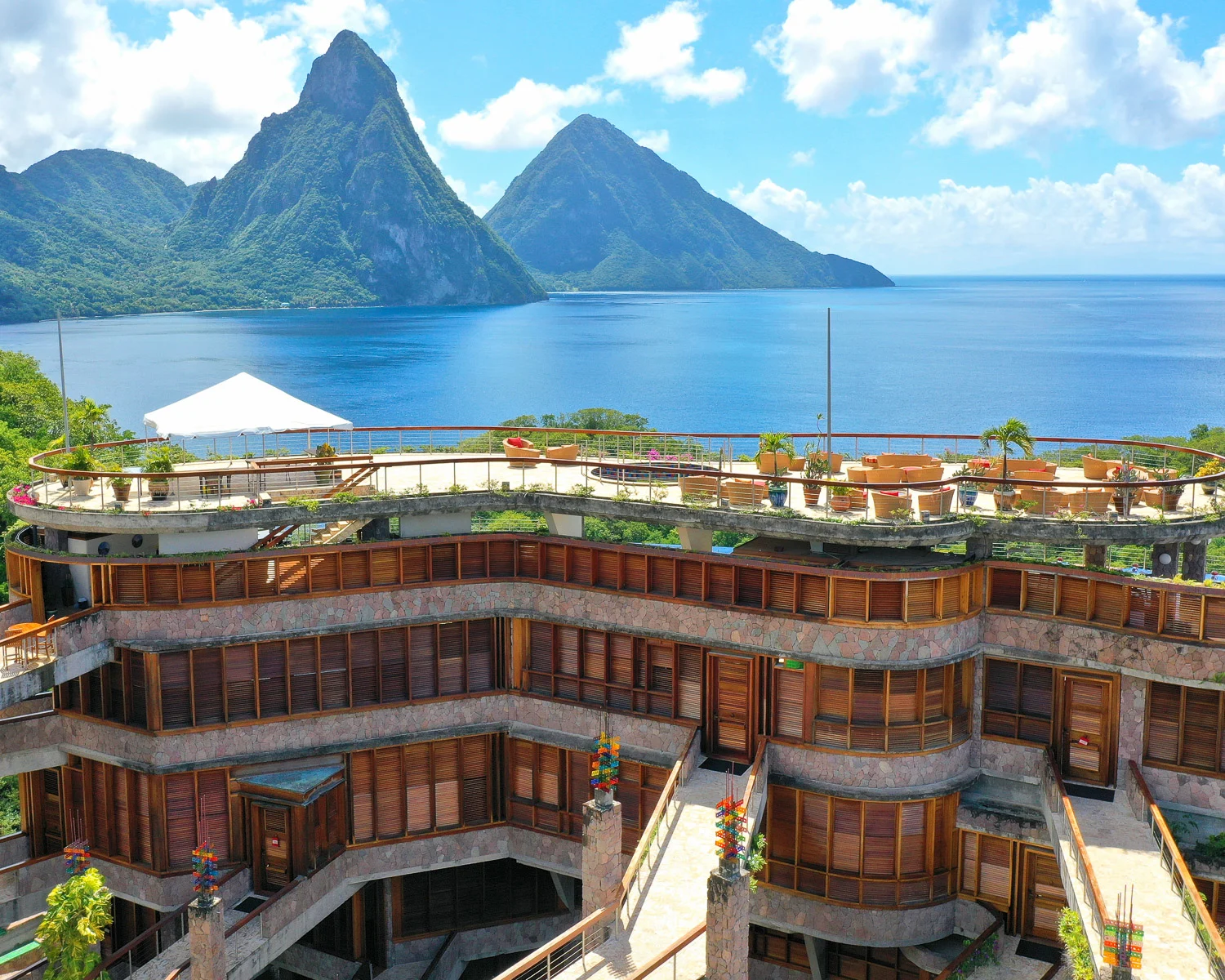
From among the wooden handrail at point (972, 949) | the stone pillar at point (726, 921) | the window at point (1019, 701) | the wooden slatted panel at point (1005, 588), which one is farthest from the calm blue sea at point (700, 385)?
the stone pillar at point (726, 921)

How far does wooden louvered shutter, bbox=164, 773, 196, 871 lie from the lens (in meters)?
26.6

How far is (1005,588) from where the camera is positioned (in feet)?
84.7

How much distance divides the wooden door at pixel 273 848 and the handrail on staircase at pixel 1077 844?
17.3 m

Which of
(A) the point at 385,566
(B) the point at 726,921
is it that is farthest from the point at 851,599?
(A) the point at 385,566

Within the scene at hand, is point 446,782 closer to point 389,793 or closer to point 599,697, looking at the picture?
point 389,793

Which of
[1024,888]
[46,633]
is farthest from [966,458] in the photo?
[46,633]

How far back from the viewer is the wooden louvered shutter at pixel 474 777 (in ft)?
95.2

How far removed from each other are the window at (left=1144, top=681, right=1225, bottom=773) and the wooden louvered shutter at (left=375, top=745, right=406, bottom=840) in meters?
17.5

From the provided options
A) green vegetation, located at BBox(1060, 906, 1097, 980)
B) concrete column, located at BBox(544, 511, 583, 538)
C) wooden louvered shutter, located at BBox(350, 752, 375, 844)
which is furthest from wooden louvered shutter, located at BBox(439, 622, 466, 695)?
green vegetation, located at BBox(1060, 906, 1097, 980)

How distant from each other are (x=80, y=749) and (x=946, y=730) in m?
20.6

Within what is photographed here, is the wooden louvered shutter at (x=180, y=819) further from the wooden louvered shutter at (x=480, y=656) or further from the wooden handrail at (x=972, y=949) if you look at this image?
the wooden handrail at (x=972, y=949)

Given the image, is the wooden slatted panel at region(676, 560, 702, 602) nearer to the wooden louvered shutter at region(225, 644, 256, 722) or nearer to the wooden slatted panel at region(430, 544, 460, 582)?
the wooden slatted panel at region(430, 544, 460, 582)

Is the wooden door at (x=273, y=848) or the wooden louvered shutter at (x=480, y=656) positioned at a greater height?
the wooden louvered shutter at (x=480, y=656)

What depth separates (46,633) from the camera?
24828 mm
